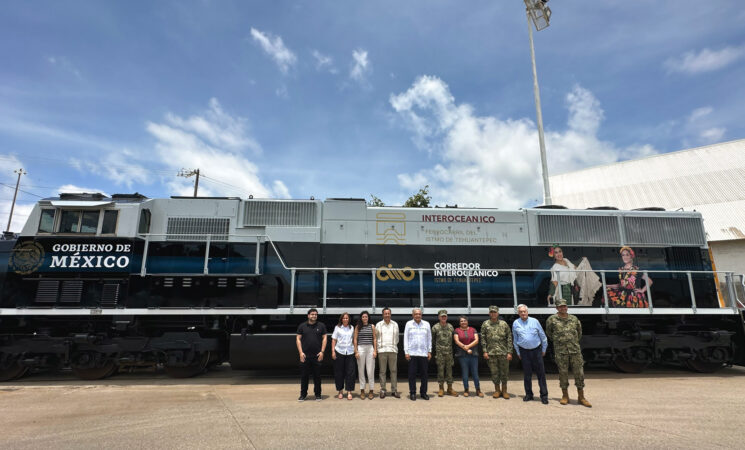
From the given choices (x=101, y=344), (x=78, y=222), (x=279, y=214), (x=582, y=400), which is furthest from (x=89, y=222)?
(x=582, y=400)

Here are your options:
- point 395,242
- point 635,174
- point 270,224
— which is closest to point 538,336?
point 395,242

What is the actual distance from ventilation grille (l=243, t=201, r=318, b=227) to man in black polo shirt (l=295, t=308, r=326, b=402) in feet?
8.73

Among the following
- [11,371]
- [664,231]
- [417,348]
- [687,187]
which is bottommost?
[11,371]

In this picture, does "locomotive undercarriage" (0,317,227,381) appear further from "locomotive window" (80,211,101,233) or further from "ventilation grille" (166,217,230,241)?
"locomotive window" (80,211,101,233)

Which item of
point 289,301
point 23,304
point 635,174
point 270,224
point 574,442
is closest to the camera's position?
point 574,442

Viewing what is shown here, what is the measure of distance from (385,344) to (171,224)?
535 cm

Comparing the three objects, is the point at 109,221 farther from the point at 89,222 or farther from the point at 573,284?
the point at 573,284

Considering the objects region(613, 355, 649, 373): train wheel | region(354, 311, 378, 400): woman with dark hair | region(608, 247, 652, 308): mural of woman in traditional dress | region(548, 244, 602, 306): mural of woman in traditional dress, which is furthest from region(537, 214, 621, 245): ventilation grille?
region(354, 311, 378, 400): woman with dark hair

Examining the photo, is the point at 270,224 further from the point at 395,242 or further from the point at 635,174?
the point at 635,174

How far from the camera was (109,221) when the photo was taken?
757 cm

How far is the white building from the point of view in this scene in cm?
2103

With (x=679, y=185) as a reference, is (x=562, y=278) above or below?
below

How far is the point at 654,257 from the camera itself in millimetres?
8898

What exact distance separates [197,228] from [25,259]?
3113 mm
